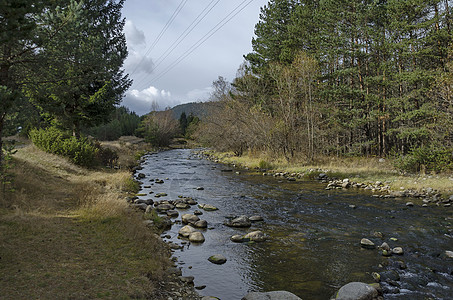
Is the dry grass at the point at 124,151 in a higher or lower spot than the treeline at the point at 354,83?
lower

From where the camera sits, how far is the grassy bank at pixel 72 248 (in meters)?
4.99

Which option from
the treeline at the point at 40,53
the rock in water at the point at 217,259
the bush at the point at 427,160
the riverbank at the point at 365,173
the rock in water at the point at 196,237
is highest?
the treeline at the point at 40,53

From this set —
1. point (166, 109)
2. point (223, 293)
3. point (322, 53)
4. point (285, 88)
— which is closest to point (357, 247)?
point (223, 293)

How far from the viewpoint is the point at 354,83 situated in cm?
2805

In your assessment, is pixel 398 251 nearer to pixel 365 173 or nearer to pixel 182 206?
pixel 182 206

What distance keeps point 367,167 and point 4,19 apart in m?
22.8

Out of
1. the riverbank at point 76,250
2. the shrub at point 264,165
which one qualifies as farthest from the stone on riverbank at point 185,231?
the shrub at point 264,165

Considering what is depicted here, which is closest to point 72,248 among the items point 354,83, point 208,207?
point 208,207

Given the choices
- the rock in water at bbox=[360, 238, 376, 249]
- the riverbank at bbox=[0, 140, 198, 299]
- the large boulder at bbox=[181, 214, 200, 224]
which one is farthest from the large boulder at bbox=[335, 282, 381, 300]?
the large boulder at bbox=[181, 214, 200, 224]

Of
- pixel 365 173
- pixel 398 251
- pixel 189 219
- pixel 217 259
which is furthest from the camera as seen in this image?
pixel 365 173

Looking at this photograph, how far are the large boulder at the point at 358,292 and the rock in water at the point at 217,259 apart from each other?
121 inches

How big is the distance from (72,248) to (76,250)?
153 millimetres

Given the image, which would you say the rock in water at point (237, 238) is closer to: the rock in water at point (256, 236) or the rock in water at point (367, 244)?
the rock in water at point (256, 236)

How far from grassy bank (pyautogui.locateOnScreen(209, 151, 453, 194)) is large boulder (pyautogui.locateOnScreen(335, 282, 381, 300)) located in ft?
39.3
